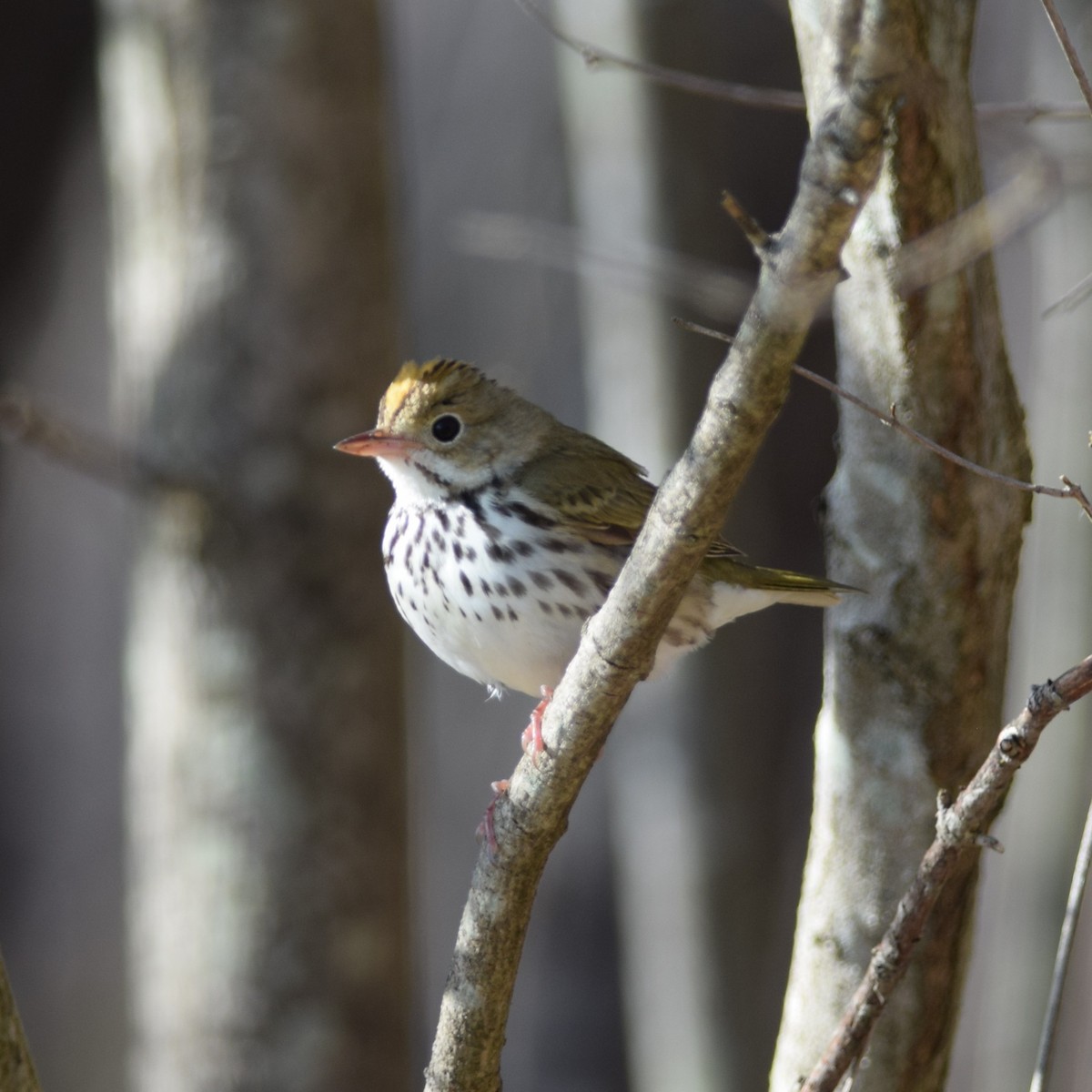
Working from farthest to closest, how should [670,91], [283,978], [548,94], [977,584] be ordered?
[548,94], [670,91], [283,978], [977,584]

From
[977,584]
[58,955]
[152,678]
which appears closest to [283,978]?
[152,678]

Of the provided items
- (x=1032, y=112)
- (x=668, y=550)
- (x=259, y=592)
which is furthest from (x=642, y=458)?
(x=668, y=550)

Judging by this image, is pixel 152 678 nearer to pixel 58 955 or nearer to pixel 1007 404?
pixel 1007 404

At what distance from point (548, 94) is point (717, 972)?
5.78 meters

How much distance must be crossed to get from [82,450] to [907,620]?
236 cm

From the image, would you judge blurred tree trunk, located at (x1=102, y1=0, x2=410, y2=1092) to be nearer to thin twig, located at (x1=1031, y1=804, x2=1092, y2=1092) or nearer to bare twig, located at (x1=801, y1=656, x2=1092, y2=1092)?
bare twig, located at (x1=801, y1=656, x2=1092, y2=1092)

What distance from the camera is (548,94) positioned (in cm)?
921

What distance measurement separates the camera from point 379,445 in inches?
130

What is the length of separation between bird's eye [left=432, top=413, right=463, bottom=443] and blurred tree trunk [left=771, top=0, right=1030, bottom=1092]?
100cm

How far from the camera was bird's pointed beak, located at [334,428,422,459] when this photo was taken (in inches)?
128

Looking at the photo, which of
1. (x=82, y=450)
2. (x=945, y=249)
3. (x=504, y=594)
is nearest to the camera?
(x=945, y=249)

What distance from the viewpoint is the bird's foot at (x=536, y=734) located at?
92.0 inches

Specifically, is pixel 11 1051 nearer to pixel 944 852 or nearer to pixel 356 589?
pixel 944 852

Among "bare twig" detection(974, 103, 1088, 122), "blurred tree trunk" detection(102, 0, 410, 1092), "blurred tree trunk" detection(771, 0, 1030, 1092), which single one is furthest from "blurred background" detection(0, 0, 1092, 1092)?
"blurred tree trunk" detection(771, 0, 1030, 1092)
